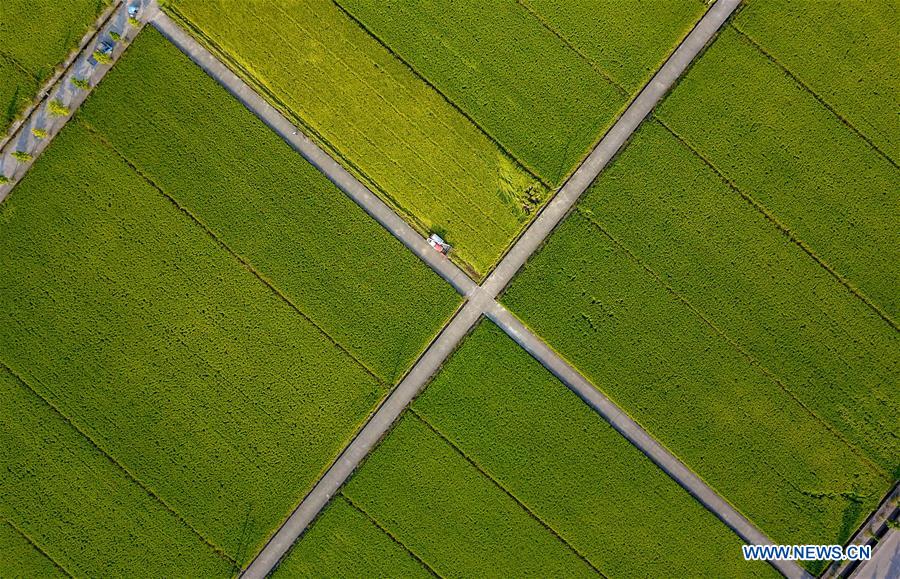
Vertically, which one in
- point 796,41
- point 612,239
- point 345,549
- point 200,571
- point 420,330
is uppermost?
point 796,41

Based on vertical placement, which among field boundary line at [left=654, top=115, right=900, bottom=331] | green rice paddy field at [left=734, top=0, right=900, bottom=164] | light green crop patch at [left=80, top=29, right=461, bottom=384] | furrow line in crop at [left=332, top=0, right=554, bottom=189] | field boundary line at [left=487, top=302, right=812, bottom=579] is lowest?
light green crop patch at [left=80, top=29, right=461, bottom=384]

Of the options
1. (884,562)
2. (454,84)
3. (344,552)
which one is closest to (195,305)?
(344,552)

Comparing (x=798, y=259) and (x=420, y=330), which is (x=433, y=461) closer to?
(x=420, y=330)

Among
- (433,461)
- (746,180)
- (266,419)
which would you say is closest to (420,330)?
(433,461)

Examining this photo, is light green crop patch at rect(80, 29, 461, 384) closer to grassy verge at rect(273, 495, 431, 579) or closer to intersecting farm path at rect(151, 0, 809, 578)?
intersecting farm path at rect(151, 0, 809, 578)

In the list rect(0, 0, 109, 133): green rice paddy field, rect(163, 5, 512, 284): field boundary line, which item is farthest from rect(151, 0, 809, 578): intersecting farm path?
rect(0, 0, 109, 133): green rice paddy field

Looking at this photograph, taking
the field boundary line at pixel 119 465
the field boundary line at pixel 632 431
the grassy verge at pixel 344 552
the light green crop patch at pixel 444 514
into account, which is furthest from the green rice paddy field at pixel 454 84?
the field boundary line at pixel 119 465

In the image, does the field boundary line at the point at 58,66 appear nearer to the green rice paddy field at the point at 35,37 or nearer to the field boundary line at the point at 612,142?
the green rice paddy field at the point at 35,37
